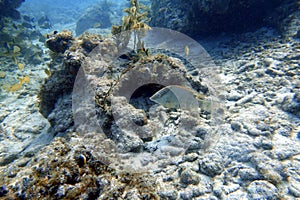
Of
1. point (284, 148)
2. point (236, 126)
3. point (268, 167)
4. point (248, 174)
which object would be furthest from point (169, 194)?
point (284, 148)

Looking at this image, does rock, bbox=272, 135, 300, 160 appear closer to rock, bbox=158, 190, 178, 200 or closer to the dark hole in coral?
rock, bbox=158, 190, 178, 200

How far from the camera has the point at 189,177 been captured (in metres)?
2.33

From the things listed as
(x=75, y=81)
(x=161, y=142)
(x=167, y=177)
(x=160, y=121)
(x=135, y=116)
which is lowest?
(x=167, y=177)

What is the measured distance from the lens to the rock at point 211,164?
2.42 m

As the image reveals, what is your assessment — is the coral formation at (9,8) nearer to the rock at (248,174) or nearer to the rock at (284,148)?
the rock at (248,174)

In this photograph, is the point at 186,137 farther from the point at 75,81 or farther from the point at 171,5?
the point at 171,5

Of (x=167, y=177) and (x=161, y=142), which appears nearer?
(x=167, y=177)

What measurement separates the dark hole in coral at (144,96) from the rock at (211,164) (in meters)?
1.28

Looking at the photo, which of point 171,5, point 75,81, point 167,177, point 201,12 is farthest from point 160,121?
point 171,5

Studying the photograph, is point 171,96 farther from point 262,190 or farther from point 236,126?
point 262,190

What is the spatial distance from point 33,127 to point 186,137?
367 centimetres

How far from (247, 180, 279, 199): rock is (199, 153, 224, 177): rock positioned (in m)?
0.40

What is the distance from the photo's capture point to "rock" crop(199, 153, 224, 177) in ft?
7.95

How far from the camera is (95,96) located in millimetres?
3102
